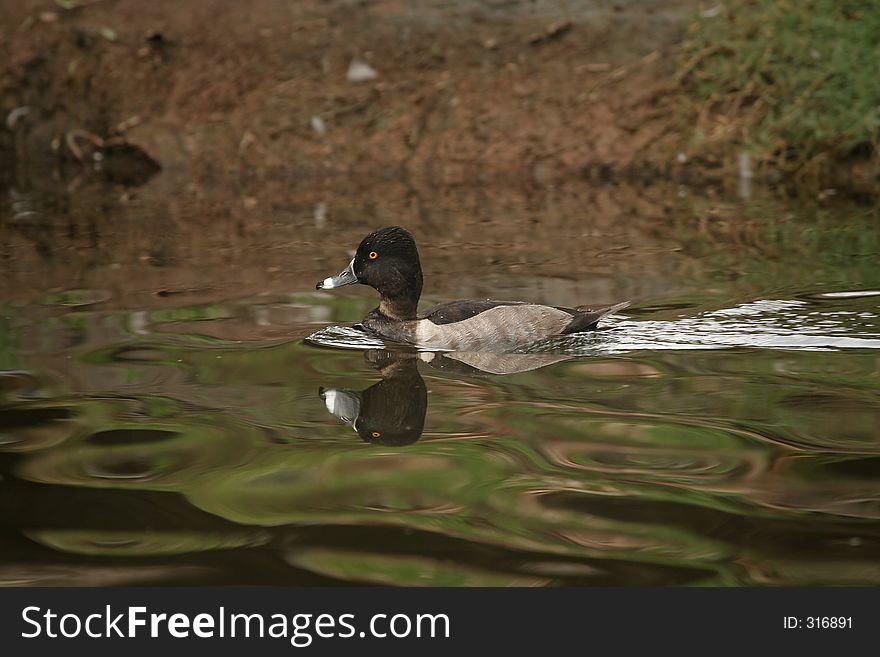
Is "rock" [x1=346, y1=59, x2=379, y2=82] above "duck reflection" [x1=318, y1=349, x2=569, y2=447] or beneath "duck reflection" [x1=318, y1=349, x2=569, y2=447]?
above

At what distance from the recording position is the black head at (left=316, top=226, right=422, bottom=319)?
267 inches

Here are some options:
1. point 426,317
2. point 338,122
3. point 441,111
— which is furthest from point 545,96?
point 426,317

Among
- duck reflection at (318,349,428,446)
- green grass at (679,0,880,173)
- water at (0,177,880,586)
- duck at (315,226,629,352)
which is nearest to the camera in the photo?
water at (0,177,880,586)

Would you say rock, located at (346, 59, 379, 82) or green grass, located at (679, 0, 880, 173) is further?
rock, located at (346, 59, 379, 82)

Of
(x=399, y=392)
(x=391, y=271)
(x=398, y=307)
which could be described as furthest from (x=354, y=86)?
(x=399, y=392)

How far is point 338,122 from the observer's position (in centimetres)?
1509

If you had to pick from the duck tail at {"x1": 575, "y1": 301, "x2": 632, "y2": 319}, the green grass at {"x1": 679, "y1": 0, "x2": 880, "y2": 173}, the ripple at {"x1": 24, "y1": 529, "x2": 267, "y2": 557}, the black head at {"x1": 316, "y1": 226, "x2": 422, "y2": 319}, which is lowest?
the ripple at {"x1": 24, "y1": 529, "x2": 267, "y2": 557}

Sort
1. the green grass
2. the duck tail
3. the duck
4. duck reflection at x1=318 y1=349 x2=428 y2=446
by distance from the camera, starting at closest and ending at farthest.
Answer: duck reflection at x1=318 y1=349 x2=428 y2=446 < the duck < the duck tail < the green grass

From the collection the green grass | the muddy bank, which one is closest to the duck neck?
the muddy bank

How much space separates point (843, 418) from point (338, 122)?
11.1m

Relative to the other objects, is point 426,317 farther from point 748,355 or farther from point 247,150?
point 247,150

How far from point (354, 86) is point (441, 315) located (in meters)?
9.41

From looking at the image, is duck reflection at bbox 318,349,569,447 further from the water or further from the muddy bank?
the muddy bank

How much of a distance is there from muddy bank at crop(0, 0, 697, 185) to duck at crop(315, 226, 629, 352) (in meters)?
7.39
